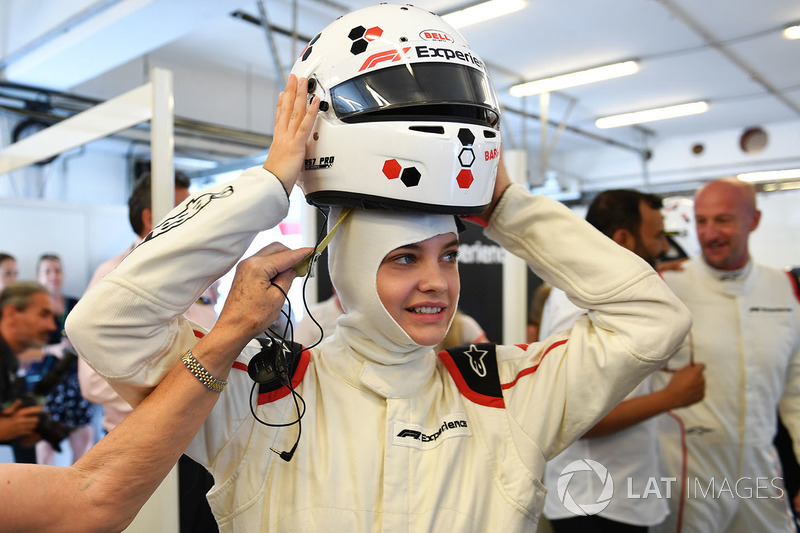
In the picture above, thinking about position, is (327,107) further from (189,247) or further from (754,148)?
(754,148)

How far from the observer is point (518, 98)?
1016 cm

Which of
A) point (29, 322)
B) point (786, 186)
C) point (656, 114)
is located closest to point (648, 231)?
point (29, 322)

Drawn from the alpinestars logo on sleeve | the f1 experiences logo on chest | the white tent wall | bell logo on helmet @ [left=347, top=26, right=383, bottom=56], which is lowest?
the f1 experiences logo on chest

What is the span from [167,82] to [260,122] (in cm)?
751

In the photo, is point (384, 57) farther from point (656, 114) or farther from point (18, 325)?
point (656, 114)

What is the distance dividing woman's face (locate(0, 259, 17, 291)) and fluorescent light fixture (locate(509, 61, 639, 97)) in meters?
6.28

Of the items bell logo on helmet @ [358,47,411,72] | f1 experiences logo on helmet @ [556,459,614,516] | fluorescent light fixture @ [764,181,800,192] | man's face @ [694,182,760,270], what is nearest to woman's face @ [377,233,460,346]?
bell logo on helmet @ [358,47,411,72]

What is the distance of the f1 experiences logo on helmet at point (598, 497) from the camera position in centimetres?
224

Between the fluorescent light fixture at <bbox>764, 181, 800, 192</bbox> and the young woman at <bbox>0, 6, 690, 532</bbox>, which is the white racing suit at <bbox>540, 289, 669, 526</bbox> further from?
the fluorescent light fixture at <bbox>764, 181, 800, 192</bbox>

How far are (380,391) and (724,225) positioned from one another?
6.91ft

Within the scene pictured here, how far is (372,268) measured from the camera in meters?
1.38

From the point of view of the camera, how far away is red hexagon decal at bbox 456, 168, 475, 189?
4.39 feet

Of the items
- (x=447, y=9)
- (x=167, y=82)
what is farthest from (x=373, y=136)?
(x=447, y=9)

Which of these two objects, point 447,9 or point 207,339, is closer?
point 207,339
